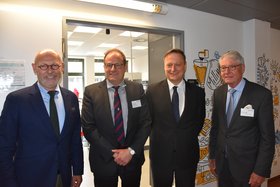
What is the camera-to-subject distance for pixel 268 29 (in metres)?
3.96

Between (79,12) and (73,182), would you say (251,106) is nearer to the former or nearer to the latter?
(73,182)


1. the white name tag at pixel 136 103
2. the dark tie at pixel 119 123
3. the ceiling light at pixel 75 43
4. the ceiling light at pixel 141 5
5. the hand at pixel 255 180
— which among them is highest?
the ceiling light at pixel 75 43

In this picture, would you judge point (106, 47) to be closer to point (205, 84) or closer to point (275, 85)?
point (205, 84)

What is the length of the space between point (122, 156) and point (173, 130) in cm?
53

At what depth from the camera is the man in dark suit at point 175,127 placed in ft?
6.86

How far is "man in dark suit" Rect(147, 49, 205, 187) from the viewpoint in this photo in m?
2.09

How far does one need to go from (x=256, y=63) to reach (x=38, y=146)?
333cm

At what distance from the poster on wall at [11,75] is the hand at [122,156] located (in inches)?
45.0

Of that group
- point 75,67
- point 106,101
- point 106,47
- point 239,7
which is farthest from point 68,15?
point 75,67

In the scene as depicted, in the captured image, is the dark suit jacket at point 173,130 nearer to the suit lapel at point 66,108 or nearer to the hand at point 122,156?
the hand at point 122,156

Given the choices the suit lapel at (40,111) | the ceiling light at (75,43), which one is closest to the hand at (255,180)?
the suit lapel at (40,111)

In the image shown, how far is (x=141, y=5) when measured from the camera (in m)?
2.64

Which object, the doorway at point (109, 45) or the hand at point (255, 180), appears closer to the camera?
the hand at point (255, 180)

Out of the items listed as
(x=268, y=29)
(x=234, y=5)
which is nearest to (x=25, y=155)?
(x=234, y=5)
